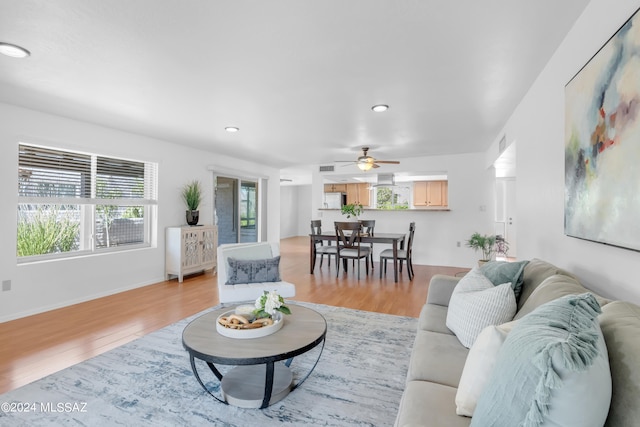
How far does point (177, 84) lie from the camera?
2750 millimetres

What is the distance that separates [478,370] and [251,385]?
4.64 feet

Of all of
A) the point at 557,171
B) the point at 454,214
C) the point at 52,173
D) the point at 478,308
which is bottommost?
the point at 478,308

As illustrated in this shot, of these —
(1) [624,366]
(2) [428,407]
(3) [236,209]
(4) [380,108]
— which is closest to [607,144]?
(1) [624,366]

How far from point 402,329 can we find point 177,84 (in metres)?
3.06

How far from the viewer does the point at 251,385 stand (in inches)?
76.9

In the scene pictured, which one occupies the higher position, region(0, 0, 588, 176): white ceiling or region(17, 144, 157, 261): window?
region(0, 0, 588, 176): white ceiling

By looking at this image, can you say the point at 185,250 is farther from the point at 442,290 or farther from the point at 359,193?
the point at 359,193

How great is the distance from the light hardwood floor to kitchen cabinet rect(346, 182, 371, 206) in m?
4.16

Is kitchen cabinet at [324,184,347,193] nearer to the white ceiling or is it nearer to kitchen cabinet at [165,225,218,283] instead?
kitchen cabinet at [165,225,218,283]

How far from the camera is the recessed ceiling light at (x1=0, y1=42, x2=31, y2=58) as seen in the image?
2.10m

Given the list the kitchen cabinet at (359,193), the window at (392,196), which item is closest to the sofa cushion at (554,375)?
the window at (392,196)

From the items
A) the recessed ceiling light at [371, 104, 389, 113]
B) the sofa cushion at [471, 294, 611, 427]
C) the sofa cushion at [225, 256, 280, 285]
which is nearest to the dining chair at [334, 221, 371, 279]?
the sofa cushion at [225, 256, 280, 285]

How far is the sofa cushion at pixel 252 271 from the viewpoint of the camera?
327 cm

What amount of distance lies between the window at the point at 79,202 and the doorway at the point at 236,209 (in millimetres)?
1578
